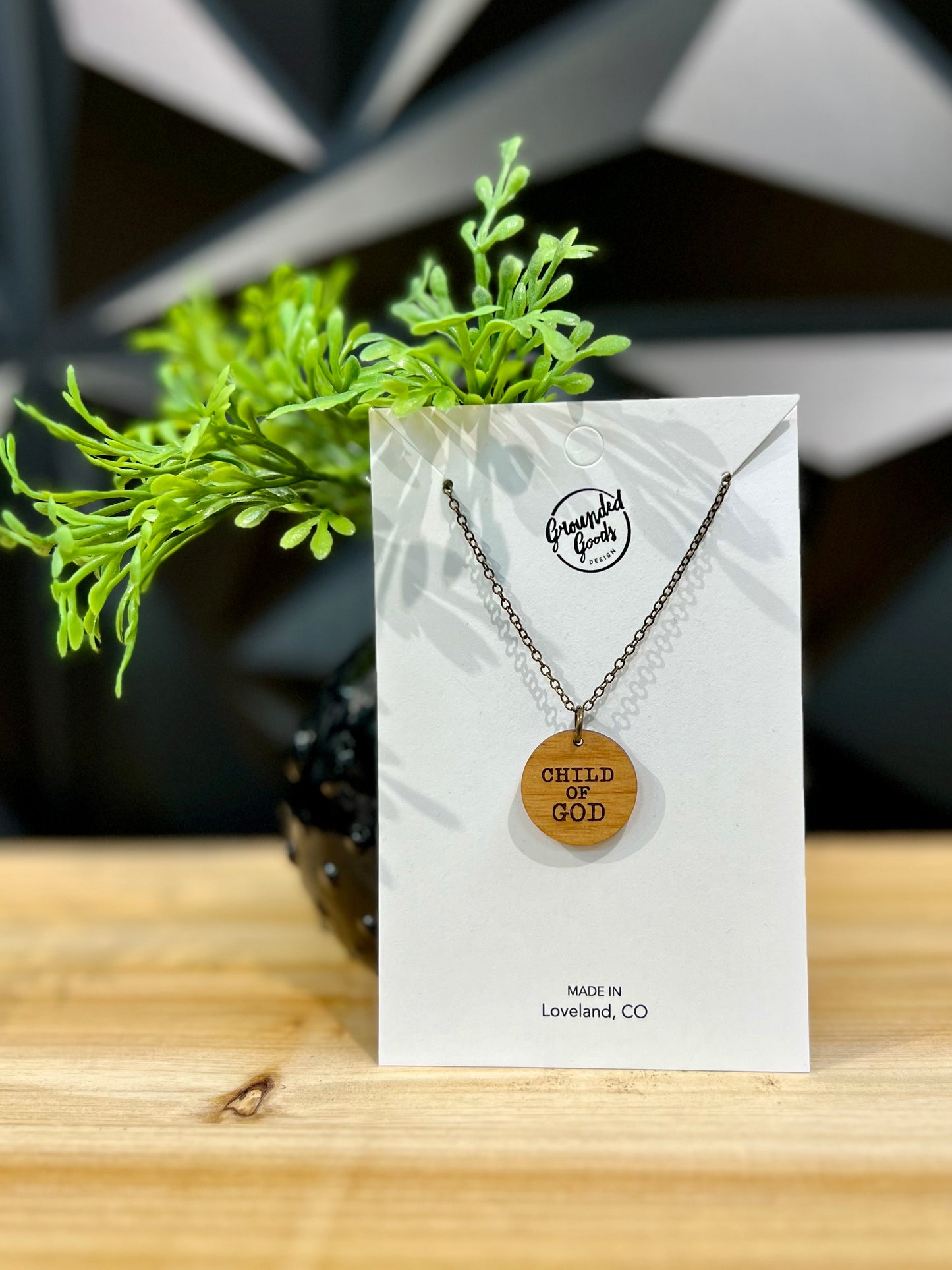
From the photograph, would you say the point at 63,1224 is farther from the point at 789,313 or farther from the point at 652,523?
the point at 789,313

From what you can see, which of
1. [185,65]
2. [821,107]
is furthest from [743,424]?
[185,65]

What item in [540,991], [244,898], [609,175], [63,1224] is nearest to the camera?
[63,1224]

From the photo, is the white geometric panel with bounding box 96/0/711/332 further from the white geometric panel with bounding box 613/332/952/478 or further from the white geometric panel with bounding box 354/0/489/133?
the white geometric panel with bounding box 613/332/952/478

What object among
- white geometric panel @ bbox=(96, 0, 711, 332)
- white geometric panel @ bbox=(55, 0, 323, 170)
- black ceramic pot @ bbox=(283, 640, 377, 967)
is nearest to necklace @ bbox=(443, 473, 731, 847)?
black ceramic pot @ bbox=(283, 640, 377, 967)

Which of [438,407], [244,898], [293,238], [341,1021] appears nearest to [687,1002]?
[341,1021]

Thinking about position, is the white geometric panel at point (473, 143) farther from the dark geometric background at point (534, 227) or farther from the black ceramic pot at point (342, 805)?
the black ceramic pot at point (342, 805)

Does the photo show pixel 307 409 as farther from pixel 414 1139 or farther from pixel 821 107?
pixel 821 107
